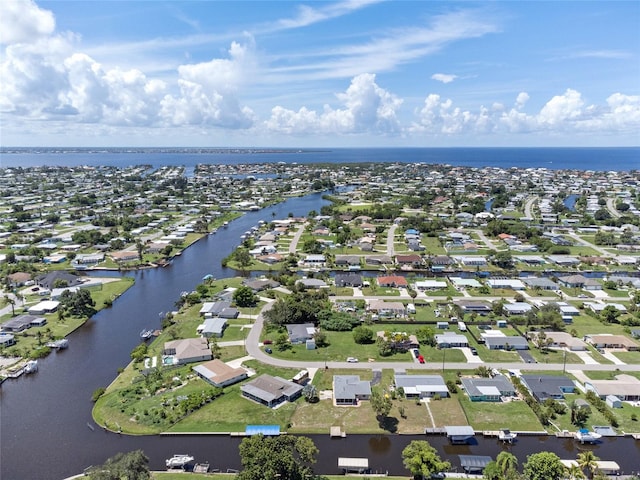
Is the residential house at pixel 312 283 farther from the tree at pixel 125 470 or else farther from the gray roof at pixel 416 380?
the tree at pixel 125 470

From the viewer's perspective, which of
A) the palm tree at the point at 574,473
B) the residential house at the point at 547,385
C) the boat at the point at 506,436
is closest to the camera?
the palm tree at the point at 574,473

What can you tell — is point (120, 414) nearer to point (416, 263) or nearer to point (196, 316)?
point (196, 316)

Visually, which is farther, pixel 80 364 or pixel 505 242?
pixel 505 242

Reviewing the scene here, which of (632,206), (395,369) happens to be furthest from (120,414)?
(632,206)

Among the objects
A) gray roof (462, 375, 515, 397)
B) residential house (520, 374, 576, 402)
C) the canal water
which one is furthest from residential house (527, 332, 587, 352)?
the canal water

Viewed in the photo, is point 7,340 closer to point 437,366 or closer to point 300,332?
point 300,332

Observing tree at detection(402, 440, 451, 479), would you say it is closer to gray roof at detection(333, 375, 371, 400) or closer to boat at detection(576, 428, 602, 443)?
gray roof at detection(333, 375, 371, 400)

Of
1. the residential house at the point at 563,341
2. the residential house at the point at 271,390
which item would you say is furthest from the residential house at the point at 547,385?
the residential house at the point at 271,390
